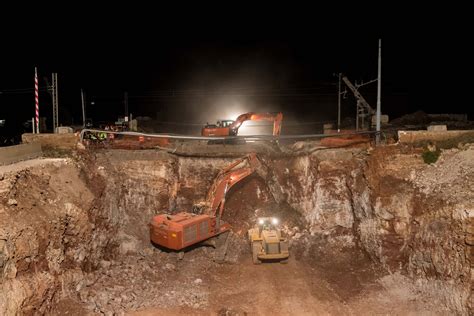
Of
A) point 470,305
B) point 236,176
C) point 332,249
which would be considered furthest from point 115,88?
point 470,305

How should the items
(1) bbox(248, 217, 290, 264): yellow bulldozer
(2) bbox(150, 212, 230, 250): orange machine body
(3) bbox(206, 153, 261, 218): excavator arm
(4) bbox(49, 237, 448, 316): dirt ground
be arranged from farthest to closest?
(3) bbox(206, 153, 261, 218): excavator arm, (1) bbox(248, 217, 290, 264): yellow bulldozer, (2) bbox(150, 212, 230, 250): orange machine body, (4) bbox(49, 237, 448, 316): dirt ground

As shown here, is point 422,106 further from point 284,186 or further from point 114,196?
point 114,196

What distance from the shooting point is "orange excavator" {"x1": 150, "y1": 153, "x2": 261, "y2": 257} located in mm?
16219

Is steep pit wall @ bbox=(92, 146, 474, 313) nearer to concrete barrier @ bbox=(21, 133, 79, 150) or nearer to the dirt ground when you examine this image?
the dirt ground

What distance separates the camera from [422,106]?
4428 cm

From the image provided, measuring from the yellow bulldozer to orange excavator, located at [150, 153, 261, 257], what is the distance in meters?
1.95

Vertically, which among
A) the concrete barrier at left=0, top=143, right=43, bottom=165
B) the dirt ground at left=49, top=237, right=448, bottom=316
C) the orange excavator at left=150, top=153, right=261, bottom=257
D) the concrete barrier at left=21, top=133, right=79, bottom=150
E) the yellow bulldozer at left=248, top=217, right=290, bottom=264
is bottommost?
the dirt ground at left=49, top=237, right=448, bottom=316

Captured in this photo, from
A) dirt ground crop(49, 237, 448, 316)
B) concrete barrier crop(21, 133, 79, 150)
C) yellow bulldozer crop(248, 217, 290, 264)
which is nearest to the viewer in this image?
dirt ground crop(49, 237, 448, 316)

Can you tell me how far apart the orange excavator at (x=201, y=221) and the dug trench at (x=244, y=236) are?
1.41 metres

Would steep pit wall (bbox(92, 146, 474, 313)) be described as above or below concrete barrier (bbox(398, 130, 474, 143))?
below

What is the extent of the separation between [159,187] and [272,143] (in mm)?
7786

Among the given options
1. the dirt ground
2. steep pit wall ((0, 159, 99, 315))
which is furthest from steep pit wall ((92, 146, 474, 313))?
steep pit wall ((0, 159, 99, 315))

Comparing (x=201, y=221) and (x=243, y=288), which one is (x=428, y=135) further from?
(x=201, y=221)

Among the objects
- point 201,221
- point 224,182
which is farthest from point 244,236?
point 201,221
